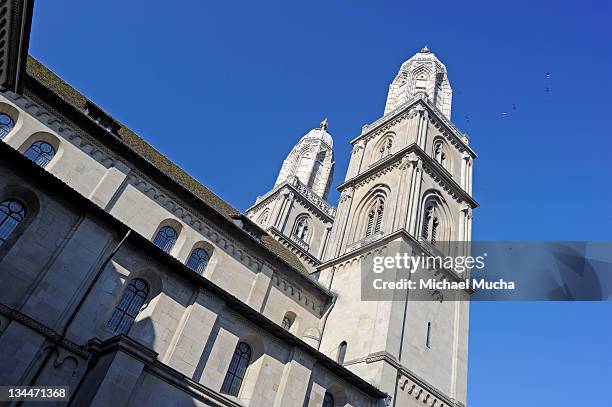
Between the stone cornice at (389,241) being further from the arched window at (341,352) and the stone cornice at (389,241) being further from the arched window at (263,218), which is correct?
the arched window at (263,218)

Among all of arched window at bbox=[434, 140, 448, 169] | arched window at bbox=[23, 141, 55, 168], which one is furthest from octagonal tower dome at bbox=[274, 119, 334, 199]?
arched window at bbox=[23, 141, 55, 168]

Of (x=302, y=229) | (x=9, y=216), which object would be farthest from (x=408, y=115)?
(x=9, y=216)

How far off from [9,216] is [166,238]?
7.55 metres

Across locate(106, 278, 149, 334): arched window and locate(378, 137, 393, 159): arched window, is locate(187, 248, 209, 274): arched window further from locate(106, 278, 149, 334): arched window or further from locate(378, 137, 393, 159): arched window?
locate(378, 137, 393, 159): arched window

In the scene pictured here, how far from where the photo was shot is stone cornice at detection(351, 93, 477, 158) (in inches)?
1380

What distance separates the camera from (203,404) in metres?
16.4

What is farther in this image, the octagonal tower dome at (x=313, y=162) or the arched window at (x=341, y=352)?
the octagonal tower dome at (x=313, y=162)

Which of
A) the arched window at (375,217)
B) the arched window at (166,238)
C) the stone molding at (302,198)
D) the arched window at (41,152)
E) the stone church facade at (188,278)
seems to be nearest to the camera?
the stone church facade at (188,278)

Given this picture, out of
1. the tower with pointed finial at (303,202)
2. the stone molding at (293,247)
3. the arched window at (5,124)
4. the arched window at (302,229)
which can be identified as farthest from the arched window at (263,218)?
the arched window at (5,124)

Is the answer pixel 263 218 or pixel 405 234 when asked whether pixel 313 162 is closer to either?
pixel 263 218

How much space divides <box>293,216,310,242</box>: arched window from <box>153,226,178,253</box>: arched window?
25.7 m

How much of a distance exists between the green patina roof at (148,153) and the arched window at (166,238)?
2137mm

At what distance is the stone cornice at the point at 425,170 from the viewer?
31469 millimetres

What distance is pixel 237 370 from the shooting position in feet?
62.4
